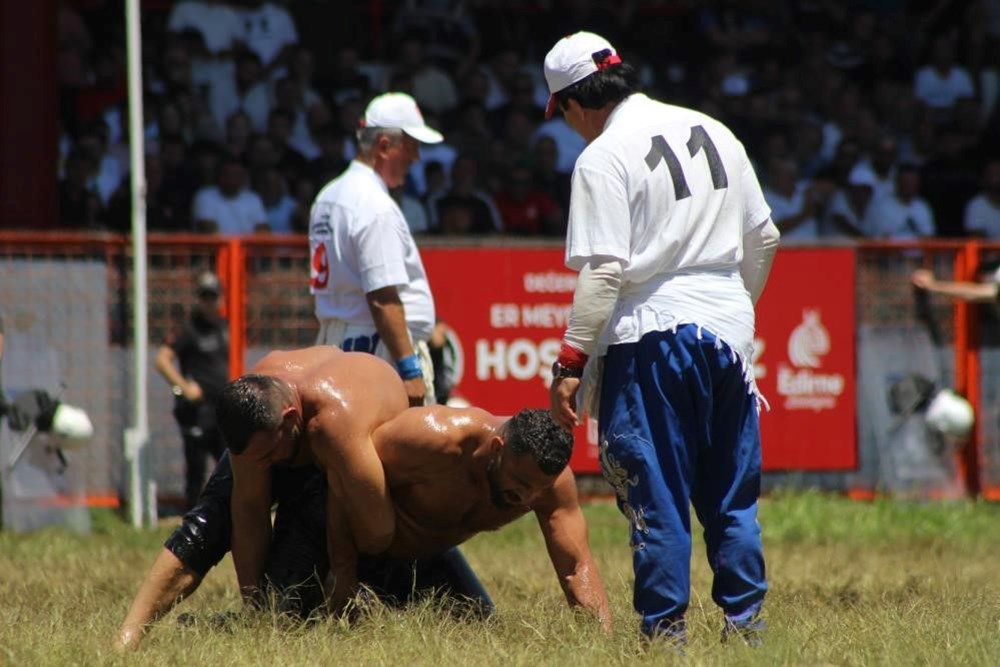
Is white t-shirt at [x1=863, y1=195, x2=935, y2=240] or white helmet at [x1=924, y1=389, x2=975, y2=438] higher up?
white t-shirt at [x1=863, y1=195, x2=935, y2=240]

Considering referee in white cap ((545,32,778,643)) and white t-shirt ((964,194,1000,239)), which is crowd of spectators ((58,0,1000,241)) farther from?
referee in white cap ((545,32,778,643))

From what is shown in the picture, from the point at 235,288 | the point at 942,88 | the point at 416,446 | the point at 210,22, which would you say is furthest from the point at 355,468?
the point at 942,88

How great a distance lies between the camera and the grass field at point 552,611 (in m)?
4.93

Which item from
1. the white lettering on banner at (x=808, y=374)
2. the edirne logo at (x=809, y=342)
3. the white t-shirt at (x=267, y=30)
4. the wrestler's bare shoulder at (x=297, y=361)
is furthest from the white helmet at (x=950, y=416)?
the white t-shirt at (x=267, y=30)

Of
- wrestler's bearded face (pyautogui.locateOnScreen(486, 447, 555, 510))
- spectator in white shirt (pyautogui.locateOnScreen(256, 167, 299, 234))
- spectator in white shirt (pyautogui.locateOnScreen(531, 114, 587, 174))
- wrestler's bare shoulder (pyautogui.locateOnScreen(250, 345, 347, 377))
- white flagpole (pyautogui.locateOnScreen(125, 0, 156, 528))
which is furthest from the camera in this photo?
spectator in white shirt (pyautogui.locateOnScreen(531, 114, 587, 174))

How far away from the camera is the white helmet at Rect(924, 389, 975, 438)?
34.7 ft

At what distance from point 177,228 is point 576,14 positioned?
5144mm

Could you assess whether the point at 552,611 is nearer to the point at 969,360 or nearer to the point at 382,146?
the point at 382,146

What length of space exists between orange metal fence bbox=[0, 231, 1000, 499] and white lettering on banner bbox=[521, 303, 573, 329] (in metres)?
0.47

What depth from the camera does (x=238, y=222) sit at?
1223cm

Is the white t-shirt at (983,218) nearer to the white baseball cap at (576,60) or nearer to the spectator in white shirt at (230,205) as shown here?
the spectator in white shirt at (230,205)

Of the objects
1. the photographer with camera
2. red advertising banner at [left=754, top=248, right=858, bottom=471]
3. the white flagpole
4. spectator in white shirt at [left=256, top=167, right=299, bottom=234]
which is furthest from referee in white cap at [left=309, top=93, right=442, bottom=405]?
spectator in white shirt at [left=256, top=167, right=299, bottom=234]

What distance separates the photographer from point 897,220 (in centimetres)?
1352

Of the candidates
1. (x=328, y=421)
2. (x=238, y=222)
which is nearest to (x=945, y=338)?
(x=238, y=222)
